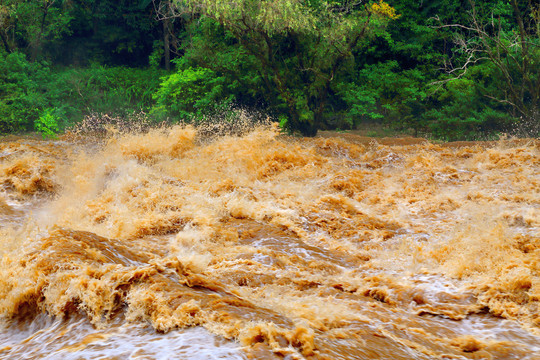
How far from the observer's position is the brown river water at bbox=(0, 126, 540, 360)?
332 cm

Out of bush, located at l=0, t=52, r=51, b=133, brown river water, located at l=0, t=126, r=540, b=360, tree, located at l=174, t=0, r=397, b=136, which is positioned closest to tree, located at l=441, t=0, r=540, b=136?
tree, located at l=174, t=0, r=397, b=136

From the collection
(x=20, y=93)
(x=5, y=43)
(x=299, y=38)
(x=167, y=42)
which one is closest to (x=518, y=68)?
(x=299, y=38)

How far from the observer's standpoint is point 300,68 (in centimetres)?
1504

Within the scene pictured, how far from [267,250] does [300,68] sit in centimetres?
1003

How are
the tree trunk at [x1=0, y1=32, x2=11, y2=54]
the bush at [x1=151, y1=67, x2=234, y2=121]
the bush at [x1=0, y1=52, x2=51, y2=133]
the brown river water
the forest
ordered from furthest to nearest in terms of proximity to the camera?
the tree trunk at [x1=0, y1=32, x2=11, y2=54]
the bush at [x1=0, y1=52, x2=51, y2=133]
the bush at [x1=151, y1=67, x2=234, y2=121]
the forest
the brown river water

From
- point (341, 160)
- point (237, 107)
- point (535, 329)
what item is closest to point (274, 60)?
point (237, 107)

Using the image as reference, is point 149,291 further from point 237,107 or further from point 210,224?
point 237,107

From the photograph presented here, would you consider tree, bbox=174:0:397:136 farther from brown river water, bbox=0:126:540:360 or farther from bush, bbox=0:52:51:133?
bush, bbox=0:52:51:133

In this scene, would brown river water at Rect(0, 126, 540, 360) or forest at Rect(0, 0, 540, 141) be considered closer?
brown river water at Rect(0, 126, 540, 360)

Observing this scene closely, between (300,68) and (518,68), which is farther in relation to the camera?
(300,68)

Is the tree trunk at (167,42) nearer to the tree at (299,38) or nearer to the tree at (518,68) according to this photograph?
the tree at (299,38)

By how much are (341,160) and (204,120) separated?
18.3ft

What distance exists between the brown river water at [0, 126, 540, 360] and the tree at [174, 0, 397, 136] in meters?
3.43

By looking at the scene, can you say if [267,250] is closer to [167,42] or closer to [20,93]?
[20,93]
